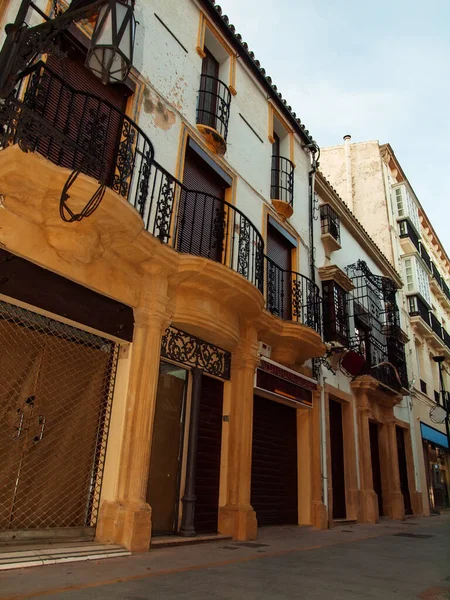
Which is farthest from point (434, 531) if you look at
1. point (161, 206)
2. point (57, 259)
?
point (57, 259)

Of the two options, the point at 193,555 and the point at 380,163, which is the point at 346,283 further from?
the point at 380,163

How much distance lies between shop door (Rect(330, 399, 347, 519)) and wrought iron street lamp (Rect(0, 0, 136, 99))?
35.0 ft

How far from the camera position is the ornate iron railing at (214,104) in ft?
30.3

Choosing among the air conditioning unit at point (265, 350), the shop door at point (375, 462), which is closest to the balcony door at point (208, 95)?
the air conditioning unit at point (265, 350)

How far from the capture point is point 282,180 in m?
11.7

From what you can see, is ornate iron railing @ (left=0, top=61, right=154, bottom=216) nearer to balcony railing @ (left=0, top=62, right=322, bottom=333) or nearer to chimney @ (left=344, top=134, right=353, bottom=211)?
balcony railing @ (left=0, top=62, right=322, bottom=333)

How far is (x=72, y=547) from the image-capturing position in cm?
501

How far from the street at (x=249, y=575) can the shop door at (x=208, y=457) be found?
75 centimetres

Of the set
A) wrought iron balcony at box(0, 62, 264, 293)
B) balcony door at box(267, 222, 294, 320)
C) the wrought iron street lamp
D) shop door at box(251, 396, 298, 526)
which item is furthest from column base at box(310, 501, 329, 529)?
the wrought iron street lamp

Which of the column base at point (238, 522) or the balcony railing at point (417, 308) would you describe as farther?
the balcony railing at point (417, 308)

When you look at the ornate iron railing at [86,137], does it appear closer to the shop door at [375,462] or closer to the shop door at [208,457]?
the shop door at [208,457]

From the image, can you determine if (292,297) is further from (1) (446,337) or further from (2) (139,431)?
(1) (446,337)

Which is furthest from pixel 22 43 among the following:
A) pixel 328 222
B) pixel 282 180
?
pixel 328 222

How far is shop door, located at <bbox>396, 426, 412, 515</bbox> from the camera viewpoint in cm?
1574
